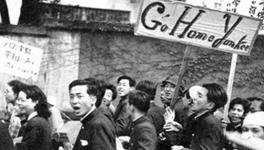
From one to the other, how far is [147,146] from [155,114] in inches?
51.0

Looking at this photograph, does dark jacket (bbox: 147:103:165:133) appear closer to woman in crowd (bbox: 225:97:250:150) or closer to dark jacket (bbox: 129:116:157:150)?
woman in crowd (bbox: 225:97:250:150)

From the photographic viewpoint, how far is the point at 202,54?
1103 centimetres

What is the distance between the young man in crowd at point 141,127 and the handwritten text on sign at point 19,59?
2.19 meters

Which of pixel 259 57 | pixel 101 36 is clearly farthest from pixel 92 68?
pixel 259 57

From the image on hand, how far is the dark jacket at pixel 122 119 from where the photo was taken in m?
7.40

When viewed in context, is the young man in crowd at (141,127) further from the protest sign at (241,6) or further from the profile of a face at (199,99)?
the protest sign at (241,6)

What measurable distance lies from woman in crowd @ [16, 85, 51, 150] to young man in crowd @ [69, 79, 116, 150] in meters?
0.80

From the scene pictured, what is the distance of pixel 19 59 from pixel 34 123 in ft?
6.60

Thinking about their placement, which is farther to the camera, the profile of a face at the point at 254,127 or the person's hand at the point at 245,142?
the profile of a face at the point at 254,127

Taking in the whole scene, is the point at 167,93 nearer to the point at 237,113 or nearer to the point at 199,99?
the point at 237,113

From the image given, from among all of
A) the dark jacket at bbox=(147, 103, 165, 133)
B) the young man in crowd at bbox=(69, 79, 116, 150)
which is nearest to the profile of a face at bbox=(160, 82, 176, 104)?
the dark jacket at bbox=(147, 103, 165, 133)

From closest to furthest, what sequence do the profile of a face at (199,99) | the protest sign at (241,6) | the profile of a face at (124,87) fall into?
the profile of a face at (199,99) → the profile of a face at (124,87) → the protest sign at (241,6)

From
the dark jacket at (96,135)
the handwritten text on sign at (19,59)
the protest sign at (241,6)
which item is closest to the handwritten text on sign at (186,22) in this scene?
the dark jacket at (96,135)

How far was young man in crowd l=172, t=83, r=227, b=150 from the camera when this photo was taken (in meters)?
5.56
